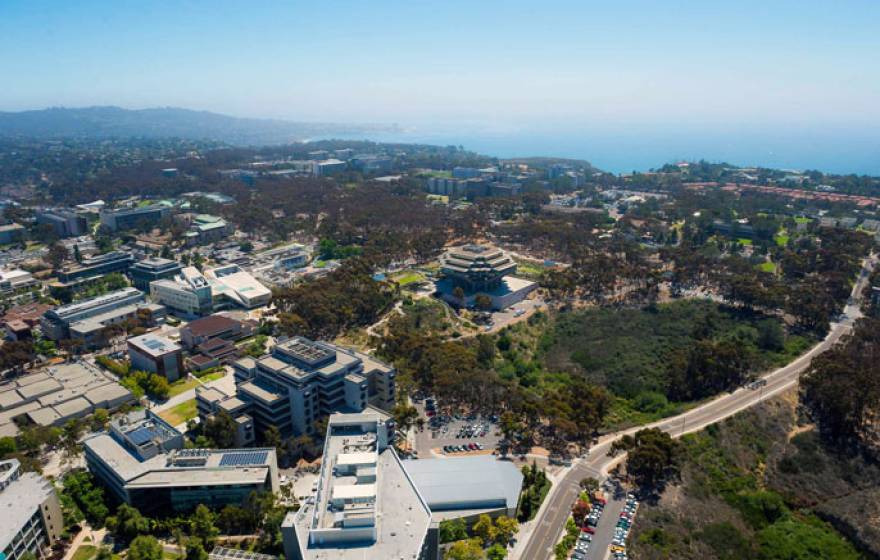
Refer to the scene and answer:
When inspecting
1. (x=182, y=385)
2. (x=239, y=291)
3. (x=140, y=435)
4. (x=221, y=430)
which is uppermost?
(x=140, y=435)

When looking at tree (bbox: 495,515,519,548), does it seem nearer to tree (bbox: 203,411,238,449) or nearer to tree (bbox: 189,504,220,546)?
tree (bbox: 189,504,220,546)

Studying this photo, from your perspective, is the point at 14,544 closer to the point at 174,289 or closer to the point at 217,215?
the point at 174,289

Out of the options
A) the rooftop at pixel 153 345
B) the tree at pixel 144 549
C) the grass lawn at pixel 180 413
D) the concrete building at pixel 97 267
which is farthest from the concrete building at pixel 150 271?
the tree at pixel 144 549

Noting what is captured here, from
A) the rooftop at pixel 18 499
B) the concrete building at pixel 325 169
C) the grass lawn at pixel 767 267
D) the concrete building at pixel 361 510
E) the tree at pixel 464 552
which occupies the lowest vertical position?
the tree at pixel 464 552

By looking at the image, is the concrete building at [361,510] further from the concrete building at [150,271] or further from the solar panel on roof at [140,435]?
the concrete building at [150,271]

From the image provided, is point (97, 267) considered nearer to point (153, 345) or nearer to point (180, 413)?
point (153, 345)

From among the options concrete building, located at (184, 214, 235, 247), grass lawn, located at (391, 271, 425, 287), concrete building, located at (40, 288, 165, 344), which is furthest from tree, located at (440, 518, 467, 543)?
concrete building, located at (184, 214, 235, 247)

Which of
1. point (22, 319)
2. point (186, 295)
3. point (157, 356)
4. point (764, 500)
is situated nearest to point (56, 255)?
point (22, 319)

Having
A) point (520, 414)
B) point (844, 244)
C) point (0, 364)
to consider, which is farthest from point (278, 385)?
point (844, 244)
